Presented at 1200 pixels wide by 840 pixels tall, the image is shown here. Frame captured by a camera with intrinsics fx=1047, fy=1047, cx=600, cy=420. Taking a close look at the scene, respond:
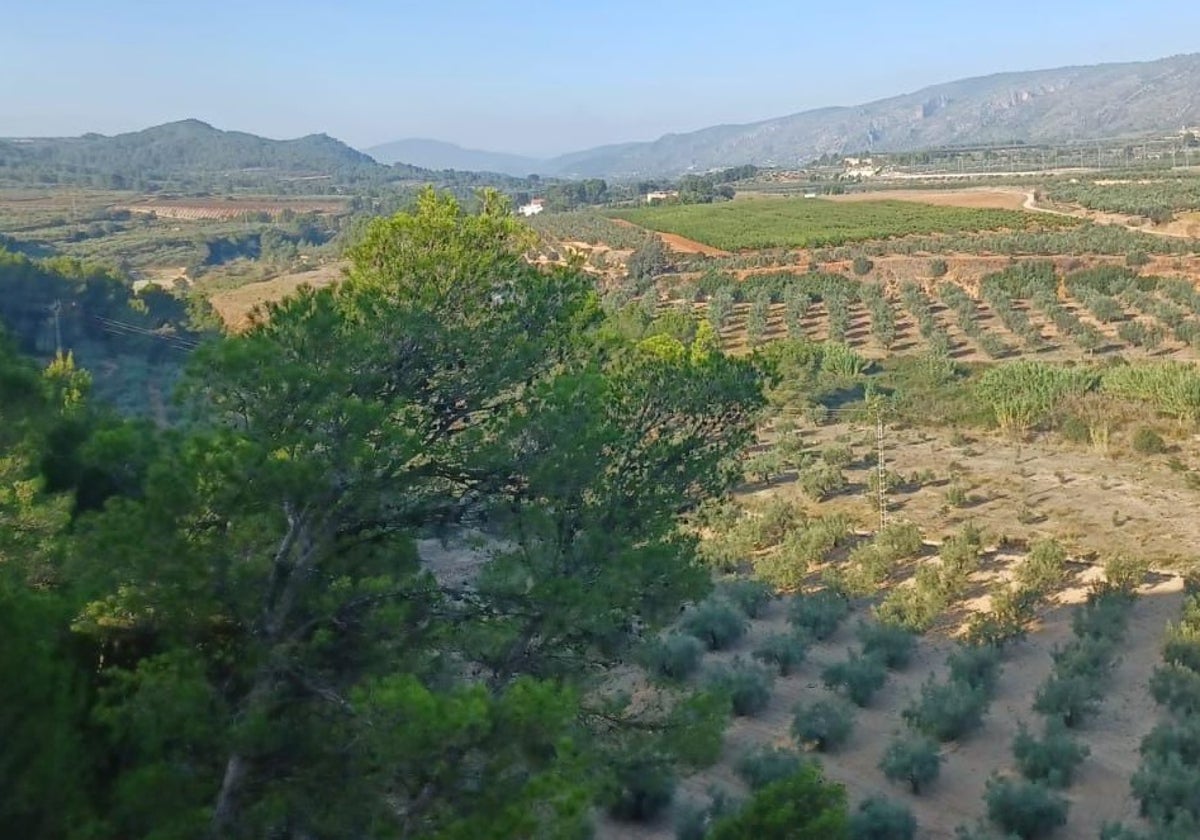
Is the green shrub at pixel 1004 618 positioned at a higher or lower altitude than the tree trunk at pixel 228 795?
lower

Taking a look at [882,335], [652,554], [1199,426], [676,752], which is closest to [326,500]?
[652,554]

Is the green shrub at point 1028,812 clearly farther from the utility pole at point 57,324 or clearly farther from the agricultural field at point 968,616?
the utility pole at point 57,324

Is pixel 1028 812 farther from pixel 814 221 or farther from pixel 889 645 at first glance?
pixel 814 221

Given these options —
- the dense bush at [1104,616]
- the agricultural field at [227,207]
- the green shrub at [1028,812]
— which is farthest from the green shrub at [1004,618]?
the agricultural field at [227,207]

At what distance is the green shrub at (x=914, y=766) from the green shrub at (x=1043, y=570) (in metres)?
5.29

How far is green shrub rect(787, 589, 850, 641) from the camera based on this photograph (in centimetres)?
1442

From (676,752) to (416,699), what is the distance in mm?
3295

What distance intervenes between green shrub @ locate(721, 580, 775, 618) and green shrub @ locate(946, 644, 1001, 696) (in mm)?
3103

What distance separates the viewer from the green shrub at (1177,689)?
1152 cm

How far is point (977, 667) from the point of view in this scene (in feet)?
42.0

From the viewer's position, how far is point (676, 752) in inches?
323

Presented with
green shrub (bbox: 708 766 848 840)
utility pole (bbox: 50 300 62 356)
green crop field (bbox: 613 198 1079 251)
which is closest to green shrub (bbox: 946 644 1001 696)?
green shrub (bbox: 708 766 848 840)

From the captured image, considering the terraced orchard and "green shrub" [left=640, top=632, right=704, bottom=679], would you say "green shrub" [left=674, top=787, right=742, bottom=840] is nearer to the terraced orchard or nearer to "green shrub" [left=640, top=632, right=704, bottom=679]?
"green shrub" [left=640, top=632, right=704, bottom=679]

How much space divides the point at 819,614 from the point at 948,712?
328cm
